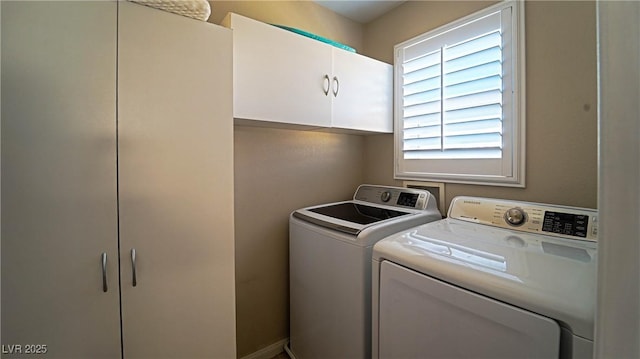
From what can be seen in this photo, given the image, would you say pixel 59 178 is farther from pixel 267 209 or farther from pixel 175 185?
pixel 267 209

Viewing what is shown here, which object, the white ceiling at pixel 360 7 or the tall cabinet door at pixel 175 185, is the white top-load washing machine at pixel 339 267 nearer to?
the tall cabinet door at pixel 175 185

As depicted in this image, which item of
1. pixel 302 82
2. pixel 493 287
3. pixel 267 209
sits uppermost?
pixel 302 82

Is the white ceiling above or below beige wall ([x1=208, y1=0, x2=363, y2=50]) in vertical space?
above

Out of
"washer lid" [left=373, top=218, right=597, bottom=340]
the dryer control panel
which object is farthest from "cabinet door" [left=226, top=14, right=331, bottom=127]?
the dryer control panel

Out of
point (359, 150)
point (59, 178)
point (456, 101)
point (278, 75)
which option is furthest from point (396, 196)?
point (59, 178)

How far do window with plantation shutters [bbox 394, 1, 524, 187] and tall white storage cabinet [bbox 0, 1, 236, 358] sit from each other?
135cm

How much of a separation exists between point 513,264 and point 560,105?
97 cm

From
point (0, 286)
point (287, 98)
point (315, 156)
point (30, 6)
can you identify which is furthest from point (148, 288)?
point (315, 156)

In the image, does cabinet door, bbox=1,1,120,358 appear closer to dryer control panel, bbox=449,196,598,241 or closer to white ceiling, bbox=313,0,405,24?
white ceiling, bbox=313,0,405,24

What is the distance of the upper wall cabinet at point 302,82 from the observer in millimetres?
1325

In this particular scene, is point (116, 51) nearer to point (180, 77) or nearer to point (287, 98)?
point (180, 77)

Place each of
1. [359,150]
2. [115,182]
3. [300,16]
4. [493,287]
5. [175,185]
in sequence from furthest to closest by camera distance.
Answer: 1. [359,150]
2. [300,16]
3. [175,185]
4. [115,182]
5. [493,287]

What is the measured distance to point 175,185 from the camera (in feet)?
3.34

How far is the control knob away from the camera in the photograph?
1.25 metres
